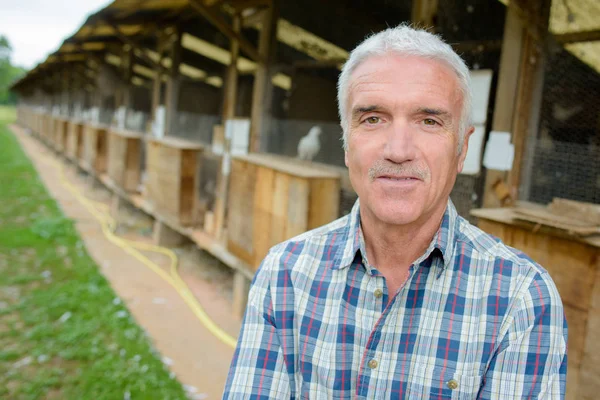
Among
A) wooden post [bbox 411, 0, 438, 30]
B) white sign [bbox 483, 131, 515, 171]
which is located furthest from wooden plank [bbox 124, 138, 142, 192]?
white sign [bbox 483, 131, 515, 171]

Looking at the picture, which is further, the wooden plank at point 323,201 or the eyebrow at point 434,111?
the wooden plank at point 323,201

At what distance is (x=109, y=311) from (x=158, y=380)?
1598 mm

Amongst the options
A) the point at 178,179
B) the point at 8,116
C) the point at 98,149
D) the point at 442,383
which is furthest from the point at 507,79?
the point at 8,116

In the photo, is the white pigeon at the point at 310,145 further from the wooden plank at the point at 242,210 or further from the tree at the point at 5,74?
the tree at the point at 5,74

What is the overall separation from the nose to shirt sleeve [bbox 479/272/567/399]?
530mm

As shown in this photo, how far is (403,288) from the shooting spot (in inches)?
60.9

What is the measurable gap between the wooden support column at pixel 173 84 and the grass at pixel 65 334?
2453mm

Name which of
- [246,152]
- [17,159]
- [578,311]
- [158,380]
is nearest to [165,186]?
[246,152]

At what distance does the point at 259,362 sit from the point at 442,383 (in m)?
0.56

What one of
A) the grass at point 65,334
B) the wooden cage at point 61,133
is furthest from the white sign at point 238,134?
the wooden cage at point 61,133

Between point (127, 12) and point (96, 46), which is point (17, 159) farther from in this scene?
point (127, 12)

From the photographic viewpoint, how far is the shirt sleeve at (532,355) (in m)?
1.36

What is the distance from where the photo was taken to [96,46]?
12.5m

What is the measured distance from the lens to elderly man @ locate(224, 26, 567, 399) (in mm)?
1434
